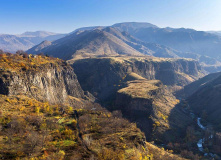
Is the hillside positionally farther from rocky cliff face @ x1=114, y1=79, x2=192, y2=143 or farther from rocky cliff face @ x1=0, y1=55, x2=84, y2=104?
rocky cliff face @ x1=114, y1=79, x2=192, y2=143

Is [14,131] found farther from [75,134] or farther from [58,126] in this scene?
[75,134]

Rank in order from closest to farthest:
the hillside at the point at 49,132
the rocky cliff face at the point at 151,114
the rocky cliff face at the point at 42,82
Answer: the hillside at the point at 49,132, the rocky cliff face at the point at 42,82, the rocky cliff face at the point at 151,114

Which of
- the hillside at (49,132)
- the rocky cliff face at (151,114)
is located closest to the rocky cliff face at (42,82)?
the hillside at (49,132)

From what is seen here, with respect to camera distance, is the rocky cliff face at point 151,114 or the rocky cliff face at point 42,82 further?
the rocky cliff face at point 151,114

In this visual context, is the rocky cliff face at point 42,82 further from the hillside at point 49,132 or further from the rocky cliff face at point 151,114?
the rocky cliff face at point 151,114

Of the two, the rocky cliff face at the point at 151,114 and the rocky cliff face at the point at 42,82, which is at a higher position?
the rocky cliff face at the point at 42,82

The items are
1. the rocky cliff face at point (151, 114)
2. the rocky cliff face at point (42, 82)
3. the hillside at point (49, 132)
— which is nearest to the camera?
the hillside at point (49, 132)

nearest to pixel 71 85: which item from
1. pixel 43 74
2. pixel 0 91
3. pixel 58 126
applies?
pixel 43 74

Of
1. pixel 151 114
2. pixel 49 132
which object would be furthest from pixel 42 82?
pixel 151 114
